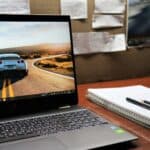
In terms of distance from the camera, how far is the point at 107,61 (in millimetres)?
1452

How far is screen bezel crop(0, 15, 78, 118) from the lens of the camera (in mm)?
1001

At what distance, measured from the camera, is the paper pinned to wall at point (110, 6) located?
54.4 inches

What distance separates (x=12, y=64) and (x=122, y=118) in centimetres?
39

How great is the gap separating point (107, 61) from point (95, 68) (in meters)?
0.07

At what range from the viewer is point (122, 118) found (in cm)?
101

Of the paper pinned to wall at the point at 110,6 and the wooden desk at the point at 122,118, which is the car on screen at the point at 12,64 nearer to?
the wooden desk at the point at 122,118

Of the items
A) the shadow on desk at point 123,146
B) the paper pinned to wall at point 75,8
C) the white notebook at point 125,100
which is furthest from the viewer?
the paper pinned to wall at point 75,8

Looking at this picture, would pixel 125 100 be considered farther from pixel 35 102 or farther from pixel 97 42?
pixel 97 42

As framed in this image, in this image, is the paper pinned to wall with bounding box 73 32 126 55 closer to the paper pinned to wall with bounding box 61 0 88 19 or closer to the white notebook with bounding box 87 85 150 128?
the paper pinned to wall with bounding box 61 0 88 19

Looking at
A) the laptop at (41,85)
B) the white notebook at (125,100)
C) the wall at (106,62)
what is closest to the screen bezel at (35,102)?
the laptop at (41,85)

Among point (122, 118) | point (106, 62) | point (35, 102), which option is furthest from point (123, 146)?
point (106, 62)

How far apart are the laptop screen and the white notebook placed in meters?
0.11

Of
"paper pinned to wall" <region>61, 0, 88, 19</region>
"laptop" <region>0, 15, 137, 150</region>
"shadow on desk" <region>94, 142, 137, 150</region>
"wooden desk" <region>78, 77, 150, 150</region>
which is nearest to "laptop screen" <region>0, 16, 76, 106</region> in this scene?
"laptop" <region>0, 15, 137, 150</region>

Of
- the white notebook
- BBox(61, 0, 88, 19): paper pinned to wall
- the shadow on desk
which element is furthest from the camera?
BBox(61, 0, 88, 19): paper pinned to wall
